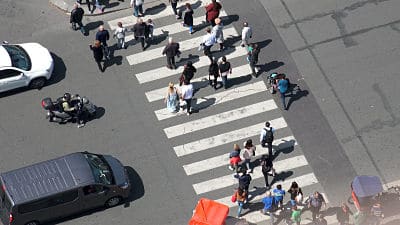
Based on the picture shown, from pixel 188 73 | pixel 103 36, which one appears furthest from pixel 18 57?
pixel 188 73

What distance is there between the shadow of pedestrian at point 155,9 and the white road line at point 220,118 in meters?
6.27

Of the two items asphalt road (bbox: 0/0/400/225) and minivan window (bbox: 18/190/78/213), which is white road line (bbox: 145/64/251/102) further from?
minivan window (bbox: 18/190/78/213)

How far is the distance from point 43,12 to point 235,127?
10096 millimetres

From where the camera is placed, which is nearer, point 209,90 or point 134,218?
point 134,218

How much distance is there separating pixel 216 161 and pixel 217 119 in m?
2.05

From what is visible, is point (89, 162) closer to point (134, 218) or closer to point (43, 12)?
point (134, 218)

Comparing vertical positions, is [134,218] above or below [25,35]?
below

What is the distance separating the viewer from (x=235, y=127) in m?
35.8

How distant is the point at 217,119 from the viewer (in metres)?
36.1

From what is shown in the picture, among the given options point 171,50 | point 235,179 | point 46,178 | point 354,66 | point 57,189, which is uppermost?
point 171,50

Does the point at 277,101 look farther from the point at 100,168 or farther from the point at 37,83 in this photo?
the point at 37,83

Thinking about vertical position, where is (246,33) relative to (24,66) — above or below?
below

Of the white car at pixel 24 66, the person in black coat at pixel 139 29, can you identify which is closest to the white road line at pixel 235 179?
the person in black coat at pixel 139 29

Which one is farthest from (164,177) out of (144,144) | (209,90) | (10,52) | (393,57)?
(393,57)
